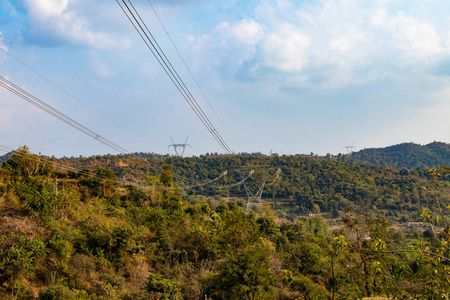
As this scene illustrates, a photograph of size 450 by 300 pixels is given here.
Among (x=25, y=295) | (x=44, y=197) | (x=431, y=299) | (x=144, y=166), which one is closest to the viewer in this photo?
(x=431, y=299)

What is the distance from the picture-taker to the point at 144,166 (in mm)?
101562

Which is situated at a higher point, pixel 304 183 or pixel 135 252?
pixel 304 183

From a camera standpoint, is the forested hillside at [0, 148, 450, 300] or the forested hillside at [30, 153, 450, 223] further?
the forested hillside at [30, 153, 450, 223]

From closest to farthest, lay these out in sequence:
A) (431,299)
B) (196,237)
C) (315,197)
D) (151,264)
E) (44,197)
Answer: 1. (431,299)
2. (44,197)
3. (151,264)
4. (196,237)
5. (315,197)

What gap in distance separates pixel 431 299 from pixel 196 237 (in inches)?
1114

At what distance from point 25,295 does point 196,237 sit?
1577 centimetres

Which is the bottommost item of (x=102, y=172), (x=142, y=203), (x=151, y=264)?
(x=151, y=264)

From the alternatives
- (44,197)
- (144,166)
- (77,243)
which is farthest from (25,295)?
(144,166)

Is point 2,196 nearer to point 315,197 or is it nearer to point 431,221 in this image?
point 431,221

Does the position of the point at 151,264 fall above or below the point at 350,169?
below

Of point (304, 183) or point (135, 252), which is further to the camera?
point (304, 183)

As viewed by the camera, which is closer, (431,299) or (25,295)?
(431,299)

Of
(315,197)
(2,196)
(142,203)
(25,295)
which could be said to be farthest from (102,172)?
(315,197)

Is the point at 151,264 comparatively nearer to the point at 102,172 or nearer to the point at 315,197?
the point at 102,172
